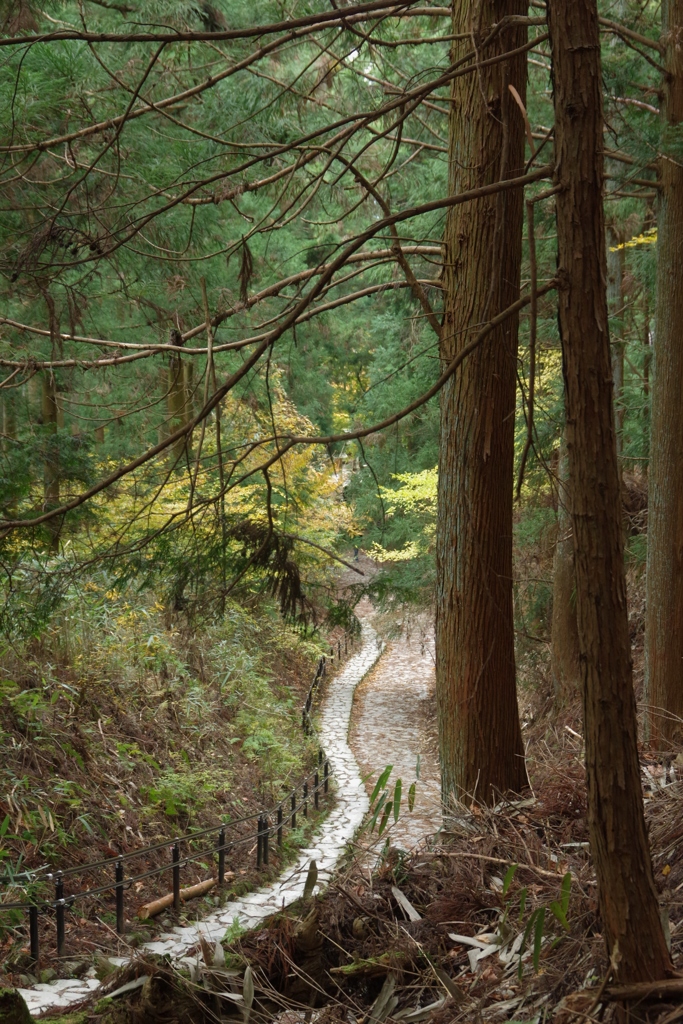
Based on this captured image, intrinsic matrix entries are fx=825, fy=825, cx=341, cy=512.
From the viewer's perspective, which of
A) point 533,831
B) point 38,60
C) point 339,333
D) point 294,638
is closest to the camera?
point 533,831

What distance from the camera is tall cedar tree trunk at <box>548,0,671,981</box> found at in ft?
7.32

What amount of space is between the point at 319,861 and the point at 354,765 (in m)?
4.73

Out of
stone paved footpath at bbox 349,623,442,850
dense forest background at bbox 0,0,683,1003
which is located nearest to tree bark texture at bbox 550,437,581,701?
dense forest background at bbox 0,0,683,1003

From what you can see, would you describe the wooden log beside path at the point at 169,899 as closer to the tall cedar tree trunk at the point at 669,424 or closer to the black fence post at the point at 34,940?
the black fence post at the point at 34,940

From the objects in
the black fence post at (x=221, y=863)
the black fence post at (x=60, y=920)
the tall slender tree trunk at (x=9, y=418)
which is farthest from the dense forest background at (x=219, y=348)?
the black fence post at (x=60, y=920)

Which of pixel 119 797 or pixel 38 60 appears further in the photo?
pixel 119 797

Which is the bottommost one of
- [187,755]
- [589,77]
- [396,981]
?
[187,755]

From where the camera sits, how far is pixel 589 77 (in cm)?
223

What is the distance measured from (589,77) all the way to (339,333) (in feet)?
89.8

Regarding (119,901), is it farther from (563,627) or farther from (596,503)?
(563,627)

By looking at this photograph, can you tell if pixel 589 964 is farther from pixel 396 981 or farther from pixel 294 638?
pixel 294 638

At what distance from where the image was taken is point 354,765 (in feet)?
48.2

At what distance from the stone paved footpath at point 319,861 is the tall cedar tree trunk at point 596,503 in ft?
5.39

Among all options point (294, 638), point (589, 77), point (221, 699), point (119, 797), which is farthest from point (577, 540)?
point (294, 638)
